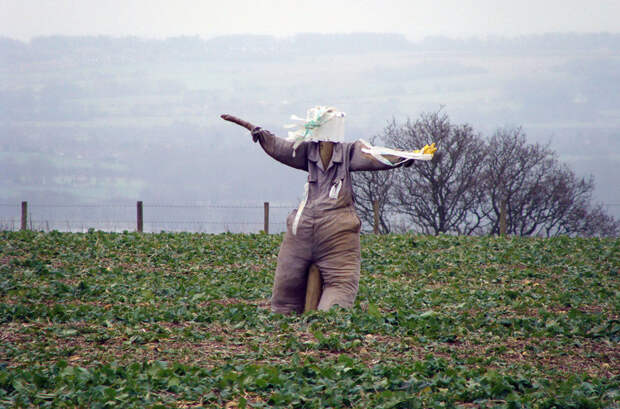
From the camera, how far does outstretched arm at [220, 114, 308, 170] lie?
8211mm

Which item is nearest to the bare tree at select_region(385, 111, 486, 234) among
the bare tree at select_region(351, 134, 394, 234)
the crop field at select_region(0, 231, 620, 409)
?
the bare tree at select_region(351, 134, 394, 234)

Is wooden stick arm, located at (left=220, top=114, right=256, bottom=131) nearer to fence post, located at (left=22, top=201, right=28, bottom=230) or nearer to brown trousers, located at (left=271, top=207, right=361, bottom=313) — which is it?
brown trousers, located at (left=271, top=207, right=361, bottom=313)

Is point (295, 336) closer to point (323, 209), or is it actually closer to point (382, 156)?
point (323, 209)

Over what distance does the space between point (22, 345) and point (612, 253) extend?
12.1m

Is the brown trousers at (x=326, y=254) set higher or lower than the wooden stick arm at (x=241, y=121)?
lower

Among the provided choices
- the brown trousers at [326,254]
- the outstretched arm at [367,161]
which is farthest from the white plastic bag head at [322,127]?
the brown trousers at [326,254]

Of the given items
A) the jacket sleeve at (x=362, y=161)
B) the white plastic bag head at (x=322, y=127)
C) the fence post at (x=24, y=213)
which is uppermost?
the white plastic bag head at (x=322, y=127)

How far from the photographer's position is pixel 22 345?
689cm

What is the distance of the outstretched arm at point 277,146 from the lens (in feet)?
26.9

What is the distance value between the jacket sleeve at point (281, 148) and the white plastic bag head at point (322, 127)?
0.10 meters

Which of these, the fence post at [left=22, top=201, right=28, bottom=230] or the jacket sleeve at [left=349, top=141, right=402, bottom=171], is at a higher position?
the jacket sleeve at [left=349, top=141, right=402, bottom=171]

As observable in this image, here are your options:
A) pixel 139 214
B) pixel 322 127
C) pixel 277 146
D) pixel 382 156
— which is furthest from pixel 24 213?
pixel 382 156

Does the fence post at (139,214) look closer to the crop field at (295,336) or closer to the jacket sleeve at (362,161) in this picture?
the crop field at (295,336)

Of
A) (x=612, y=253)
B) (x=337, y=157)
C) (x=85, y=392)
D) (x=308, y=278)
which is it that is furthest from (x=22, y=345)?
(x=612, y=253)
